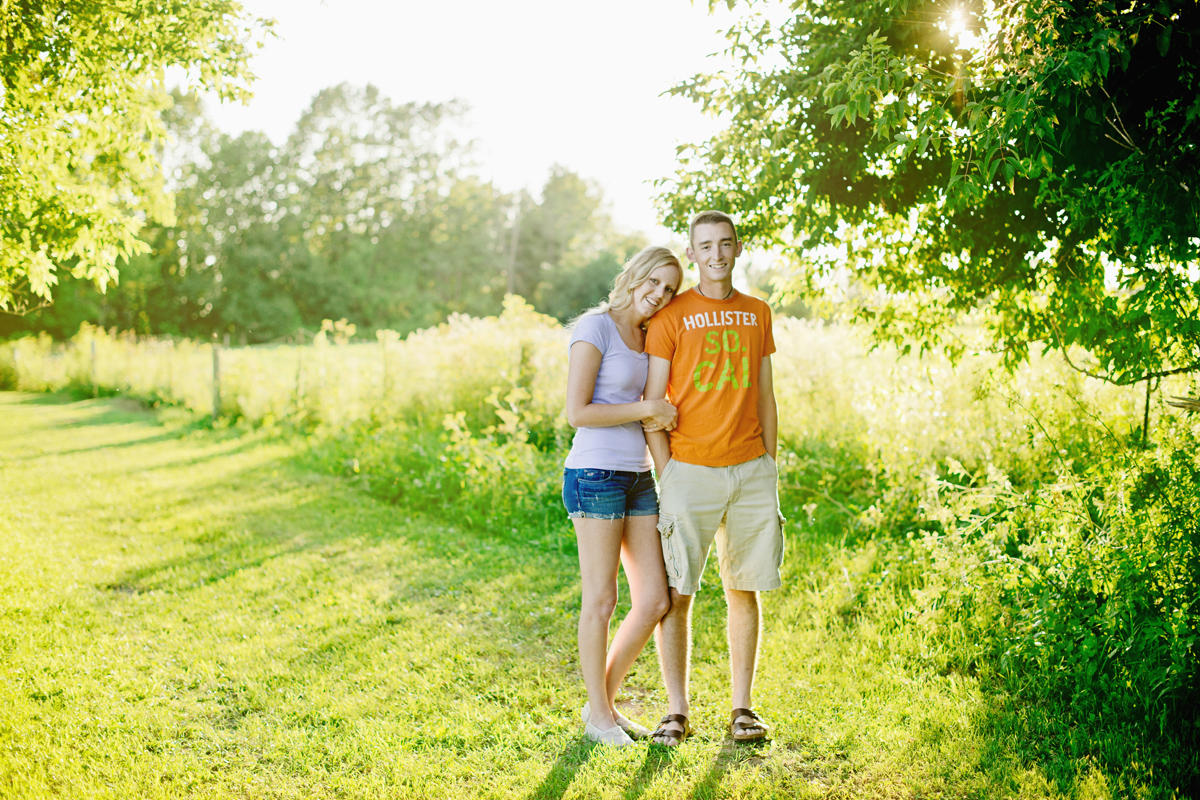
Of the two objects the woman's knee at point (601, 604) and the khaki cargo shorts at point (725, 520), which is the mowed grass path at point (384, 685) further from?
the khaki cargo shorts at point (725, 520)

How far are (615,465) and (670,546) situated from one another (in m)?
0.42

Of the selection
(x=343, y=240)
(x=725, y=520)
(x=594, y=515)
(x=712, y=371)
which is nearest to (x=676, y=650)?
(x=725, y=520)

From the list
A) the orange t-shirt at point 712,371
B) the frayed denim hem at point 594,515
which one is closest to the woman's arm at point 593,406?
the orange t-shirt at point 712,371

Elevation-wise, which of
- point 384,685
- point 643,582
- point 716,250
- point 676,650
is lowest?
point 384,685

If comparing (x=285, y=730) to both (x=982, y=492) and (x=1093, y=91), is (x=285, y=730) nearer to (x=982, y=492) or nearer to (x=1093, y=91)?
(x=982, y=492)

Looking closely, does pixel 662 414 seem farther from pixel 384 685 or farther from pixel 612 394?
pixel 384 685

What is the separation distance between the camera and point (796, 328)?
10.7 m

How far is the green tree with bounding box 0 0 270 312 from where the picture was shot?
5059 mm

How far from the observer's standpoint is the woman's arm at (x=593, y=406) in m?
3.28

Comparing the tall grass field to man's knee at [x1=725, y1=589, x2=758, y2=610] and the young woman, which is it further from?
man's knee at [x1=725, y1=589, x2=758, y2=610]

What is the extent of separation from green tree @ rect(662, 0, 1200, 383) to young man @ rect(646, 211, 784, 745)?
0.86 m

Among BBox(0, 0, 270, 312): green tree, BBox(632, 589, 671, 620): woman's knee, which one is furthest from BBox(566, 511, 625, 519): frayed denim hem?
BBox(0, 0, 270, 312): green tree

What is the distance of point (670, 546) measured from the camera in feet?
11.1

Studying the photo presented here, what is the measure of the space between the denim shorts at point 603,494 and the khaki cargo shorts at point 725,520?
113 millimetres
